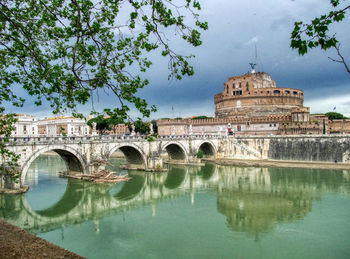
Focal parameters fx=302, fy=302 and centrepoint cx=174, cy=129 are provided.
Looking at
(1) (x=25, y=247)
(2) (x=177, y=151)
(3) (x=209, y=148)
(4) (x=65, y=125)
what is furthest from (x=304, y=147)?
(4) (x=65, y=125)

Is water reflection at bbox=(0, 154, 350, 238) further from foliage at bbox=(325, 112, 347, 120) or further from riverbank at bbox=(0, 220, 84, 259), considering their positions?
foliage at bbox=(325, 112, 347, 120)

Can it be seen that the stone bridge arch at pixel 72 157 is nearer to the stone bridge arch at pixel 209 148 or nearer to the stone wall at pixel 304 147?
the stone bridge arch at pixel 209 148

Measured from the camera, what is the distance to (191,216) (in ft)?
52.9

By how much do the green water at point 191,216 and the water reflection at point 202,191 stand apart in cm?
5

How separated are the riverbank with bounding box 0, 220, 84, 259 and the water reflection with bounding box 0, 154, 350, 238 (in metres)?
6.57

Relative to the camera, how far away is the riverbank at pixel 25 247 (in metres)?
6.98

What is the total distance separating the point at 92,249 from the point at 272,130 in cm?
3962

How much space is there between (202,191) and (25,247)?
1630cm

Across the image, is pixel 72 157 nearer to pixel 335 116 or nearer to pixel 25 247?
pixel 25 247

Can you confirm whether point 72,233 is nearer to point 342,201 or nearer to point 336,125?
point 342,201

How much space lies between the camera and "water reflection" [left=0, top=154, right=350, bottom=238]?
52.2 ft

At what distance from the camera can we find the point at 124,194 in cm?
2202

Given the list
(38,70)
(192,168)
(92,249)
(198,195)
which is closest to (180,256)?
(92,249)

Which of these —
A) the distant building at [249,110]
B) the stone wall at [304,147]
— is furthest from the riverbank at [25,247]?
the distant building at [249,110]
